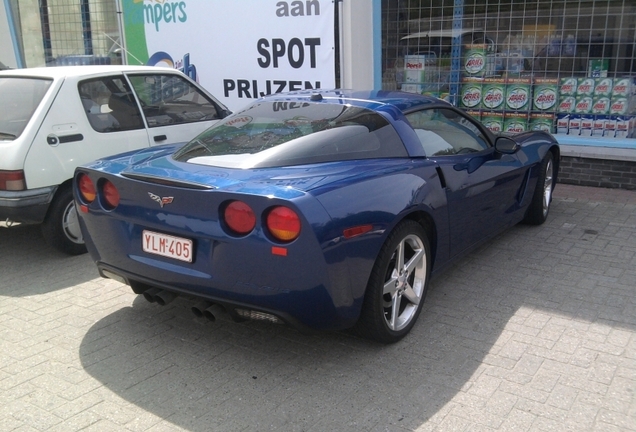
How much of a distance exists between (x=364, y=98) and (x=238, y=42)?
511 centimetres

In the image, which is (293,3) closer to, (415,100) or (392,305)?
(415,100)

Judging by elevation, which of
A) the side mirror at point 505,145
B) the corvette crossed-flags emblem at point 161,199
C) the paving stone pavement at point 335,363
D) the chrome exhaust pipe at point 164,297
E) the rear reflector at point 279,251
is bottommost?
the paving stone pavement at point 335,363

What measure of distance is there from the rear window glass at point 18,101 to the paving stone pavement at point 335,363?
120 centimetres

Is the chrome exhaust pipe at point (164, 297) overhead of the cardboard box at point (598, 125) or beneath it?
beneath

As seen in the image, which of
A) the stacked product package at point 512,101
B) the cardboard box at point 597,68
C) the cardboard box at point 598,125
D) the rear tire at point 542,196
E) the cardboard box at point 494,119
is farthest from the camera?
the cardboard box at point 494,119

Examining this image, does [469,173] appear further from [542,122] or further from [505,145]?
[542,122]

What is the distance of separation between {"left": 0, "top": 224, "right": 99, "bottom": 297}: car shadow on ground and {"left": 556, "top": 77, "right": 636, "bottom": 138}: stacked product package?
19.9 ft

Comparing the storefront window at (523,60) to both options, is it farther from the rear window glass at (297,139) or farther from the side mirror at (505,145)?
the rear window glass at (297,139)

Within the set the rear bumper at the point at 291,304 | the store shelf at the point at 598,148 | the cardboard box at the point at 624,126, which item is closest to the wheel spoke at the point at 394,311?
the rear bumper at the point at 291,304

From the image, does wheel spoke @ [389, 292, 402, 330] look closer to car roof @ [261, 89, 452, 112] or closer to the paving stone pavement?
the paving stone pavement

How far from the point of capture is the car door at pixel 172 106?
6047 millimetres

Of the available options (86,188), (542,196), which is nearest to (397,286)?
(86,188)

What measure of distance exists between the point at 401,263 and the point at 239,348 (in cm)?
110

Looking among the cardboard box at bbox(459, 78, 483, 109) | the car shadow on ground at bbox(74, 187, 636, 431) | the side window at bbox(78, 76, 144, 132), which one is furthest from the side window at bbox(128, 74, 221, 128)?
the cardboard box at bbox(459, 78, 483, 109)
